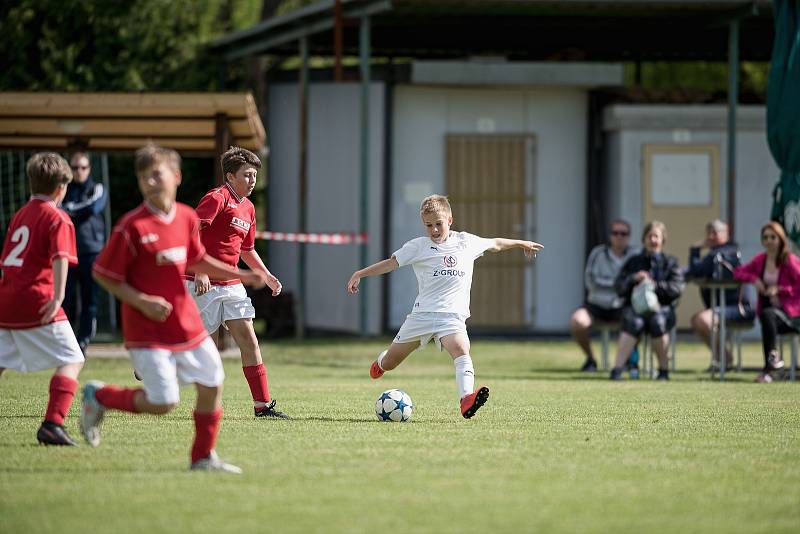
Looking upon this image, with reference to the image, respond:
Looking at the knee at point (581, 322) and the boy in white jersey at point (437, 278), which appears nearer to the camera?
the boy in white jersey at point (437, 278)

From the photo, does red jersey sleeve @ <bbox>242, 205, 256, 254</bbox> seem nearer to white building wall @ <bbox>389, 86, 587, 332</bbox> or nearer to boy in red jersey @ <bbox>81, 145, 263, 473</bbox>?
boy in red jersey @ <bbox>81, 145, 263, 473</bbox>

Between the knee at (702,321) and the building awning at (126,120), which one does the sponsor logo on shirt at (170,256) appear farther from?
the knee at (702,321)

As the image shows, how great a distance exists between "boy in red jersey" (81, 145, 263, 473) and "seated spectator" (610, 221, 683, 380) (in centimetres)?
822

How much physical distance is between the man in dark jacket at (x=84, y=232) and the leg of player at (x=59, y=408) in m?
6.87

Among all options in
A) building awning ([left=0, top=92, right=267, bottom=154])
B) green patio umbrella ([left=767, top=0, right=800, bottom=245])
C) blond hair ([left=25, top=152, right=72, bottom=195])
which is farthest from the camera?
building awning ([left=0, top=92, right=267, bottom=154])

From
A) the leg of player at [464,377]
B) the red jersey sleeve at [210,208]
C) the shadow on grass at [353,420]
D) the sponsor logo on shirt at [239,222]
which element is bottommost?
the shadow on grass at [353,420]

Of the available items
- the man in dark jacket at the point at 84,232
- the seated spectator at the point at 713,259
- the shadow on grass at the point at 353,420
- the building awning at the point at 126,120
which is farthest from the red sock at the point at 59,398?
the seated spectator at the point at 713,259

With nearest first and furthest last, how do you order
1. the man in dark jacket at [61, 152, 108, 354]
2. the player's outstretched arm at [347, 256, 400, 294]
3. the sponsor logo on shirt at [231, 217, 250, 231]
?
the player's outstretched arm at [347, 256, 400, 294]
the sponsor logo on shirt at [231, 217, 250, 231]
the man in dark jacket at [61, 152, 108, 354]

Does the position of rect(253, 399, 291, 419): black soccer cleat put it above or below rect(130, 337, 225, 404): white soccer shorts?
below

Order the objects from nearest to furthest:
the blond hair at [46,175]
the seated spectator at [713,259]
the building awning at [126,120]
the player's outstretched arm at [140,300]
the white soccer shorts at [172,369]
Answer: the player's outstretched arm at [140,300], the white soccer shorts at [172,369], the blond hair at [46,175], the seated spectator at [713,259], the building awning at [126,120]

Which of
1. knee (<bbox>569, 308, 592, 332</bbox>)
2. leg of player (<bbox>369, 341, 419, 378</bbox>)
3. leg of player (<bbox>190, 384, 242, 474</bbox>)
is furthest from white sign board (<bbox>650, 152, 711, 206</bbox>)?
leg of player (<bbox>190, 384, 242, 474</bbox>)

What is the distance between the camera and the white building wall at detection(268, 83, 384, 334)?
2188cm

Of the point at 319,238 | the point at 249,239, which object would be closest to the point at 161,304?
the point at 249,239

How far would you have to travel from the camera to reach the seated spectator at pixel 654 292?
14969mm
